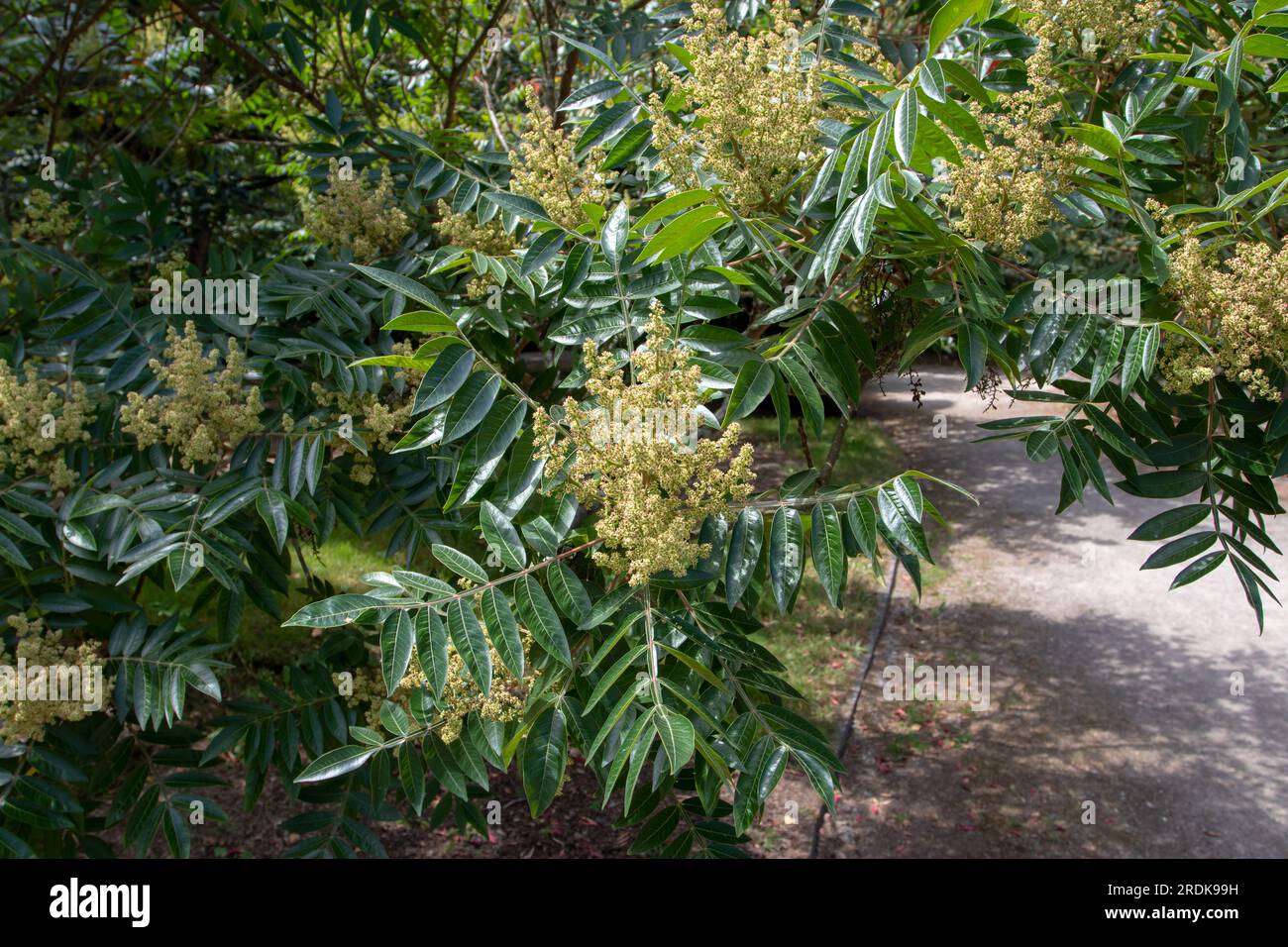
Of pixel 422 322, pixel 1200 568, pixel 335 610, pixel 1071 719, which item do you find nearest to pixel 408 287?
pixel 422 322

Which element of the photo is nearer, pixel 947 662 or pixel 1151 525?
pixel 1151 525

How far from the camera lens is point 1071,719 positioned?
5988mm

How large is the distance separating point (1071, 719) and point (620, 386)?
509 cm

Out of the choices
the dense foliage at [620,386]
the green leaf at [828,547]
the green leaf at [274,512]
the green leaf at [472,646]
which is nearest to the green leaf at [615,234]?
the dense foliage at [620,386]

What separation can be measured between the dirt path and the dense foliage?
8.97 feet

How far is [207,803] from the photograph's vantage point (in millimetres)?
2748

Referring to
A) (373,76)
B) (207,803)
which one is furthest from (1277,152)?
(373,76)

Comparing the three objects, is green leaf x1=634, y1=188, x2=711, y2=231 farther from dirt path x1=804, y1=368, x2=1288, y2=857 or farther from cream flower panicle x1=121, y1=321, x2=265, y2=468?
dirt path x1=804, y1=368, x2=1288, y2=857

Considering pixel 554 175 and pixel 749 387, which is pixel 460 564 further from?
pixel 554 175

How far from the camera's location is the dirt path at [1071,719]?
4.90 m

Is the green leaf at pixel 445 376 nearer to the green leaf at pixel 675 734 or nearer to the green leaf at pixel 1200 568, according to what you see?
the green leaf at pixel 675 734

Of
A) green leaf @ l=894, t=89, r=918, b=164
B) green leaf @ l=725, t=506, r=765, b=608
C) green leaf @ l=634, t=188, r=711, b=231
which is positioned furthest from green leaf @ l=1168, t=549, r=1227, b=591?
green leaf @ l=634, t=188, r=711, b=231
